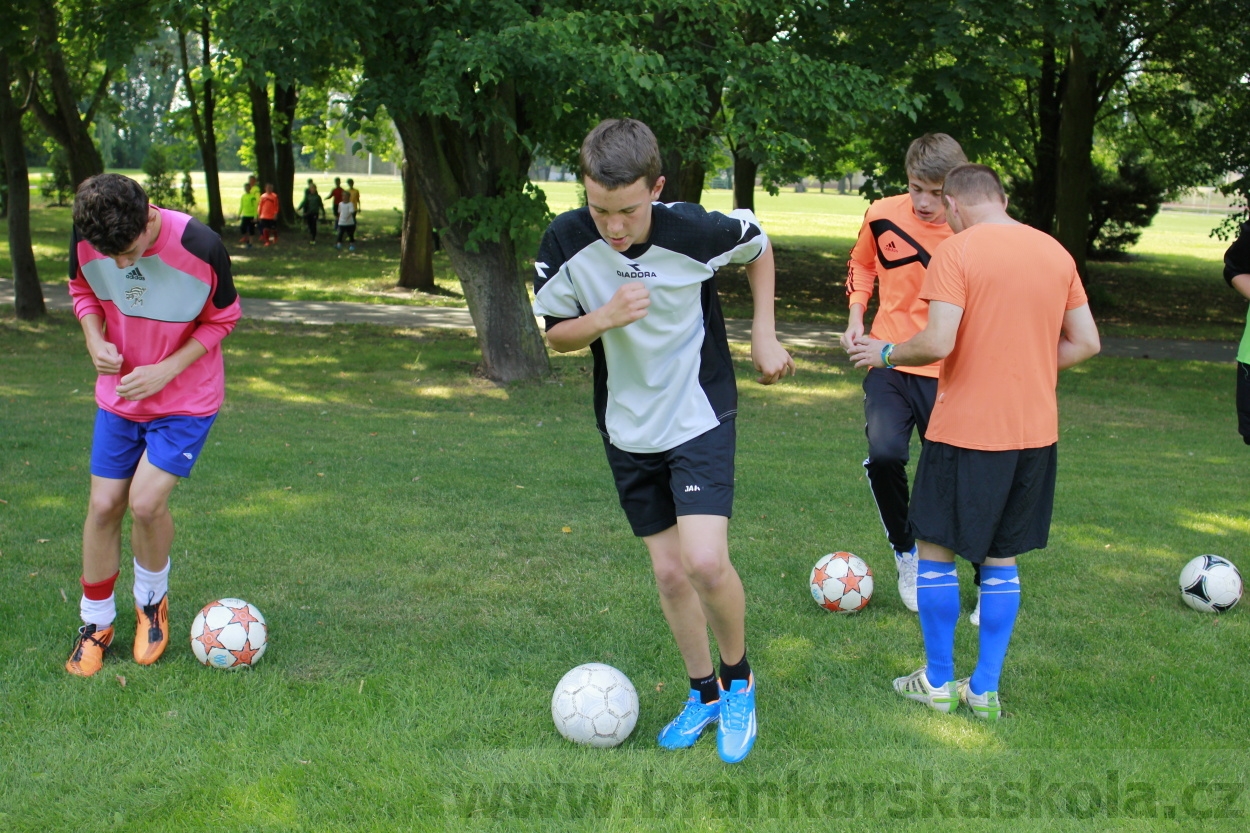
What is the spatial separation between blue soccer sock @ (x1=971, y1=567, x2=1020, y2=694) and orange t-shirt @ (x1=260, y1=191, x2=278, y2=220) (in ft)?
94.3

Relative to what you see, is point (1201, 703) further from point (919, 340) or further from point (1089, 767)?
point (919, 340)

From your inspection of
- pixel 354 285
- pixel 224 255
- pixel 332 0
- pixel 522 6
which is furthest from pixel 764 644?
pixel 354 285

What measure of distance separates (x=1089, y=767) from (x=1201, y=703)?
0.85 meters

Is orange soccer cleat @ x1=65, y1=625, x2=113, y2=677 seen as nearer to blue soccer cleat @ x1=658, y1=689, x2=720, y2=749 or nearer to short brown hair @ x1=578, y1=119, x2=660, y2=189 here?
blue soccer cleat @ x1=658, y1=689, x2=720, y2=749

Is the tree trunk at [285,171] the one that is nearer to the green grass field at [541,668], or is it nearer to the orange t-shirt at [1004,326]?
the green grass field at [541,668]

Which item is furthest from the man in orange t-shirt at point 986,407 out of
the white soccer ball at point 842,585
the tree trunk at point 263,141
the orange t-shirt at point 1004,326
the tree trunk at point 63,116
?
the tree trunk at point 263,141

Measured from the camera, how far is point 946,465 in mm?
4090

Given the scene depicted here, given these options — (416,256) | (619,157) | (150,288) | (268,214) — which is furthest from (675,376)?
(268,214)

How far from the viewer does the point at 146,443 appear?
4.52 m

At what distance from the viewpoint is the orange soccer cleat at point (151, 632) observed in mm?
4535

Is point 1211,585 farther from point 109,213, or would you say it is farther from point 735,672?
point 109,213

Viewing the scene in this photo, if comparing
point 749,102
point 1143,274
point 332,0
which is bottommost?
point 1143,274

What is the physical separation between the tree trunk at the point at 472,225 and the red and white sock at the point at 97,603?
7.81m

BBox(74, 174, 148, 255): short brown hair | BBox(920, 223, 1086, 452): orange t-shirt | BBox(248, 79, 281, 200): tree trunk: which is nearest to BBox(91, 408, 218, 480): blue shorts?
BBox(74, 174, 148, 255): short brown hair
